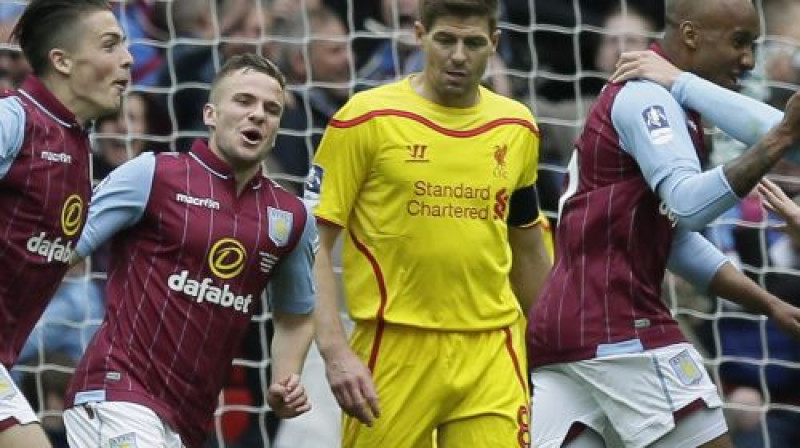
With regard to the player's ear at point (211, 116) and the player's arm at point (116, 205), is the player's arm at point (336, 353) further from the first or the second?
the player's arm at point (116, 205)

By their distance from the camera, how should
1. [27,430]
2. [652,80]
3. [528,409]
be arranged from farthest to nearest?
1. [528,409]
2. [652,80]
3. [27,430]

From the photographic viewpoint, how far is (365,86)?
8703mm

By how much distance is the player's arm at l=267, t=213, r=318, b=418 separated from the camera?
6297 mm

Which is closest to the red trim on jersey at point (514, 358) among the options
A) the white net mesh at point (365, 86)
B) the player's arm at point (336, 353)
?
the player's arm at point (336, 353)

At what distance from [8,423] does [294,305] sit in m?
1.02

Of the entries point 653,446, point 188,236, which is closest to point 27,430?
point 188,236

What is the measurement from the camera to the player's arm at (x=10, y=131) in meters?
5.74

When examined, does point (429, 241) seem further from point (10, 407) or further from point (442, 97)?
point (10, 407)

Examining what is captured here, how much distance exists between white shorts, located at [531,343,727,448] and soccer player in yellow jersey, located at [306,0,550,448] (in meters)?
0.15

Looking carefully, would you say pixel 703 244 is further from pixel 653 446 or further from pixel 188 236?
pixel 188 236

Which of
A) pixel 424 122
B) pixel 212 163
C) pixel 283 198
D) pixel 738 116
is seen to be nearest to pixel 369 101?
pixel 424 122

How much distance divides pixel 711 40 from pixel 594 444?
50.0 inches

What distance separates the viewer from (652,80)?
20.2 feet

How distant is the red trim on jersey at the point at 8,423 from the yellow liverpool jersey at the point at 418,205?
47.0 inches
